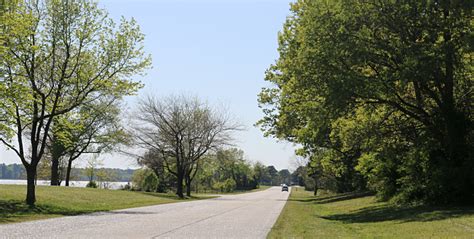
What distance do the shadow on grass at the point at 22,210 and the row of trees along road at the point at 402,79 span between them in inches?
518

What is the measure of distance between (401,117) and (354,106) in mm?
4383

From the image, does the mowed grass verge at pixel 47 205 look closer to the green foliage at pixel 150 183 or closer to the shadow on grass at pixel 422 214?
the shadow on grass at pixel 422 214

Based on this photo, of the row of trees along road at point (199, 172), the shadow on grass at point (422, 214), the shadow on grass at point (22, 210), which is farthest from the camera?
the row of trees along road at point (199, 172)

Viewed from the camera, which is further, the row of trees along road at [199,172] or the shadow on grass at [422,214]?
the row of trees along road at [199,172]

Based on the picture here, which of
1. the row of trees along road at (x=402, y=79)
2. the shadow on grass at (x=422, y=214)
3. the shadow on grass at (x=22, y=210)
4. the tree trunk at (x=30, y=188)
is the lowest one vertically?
the shadow on grass at (x=422, y=214)

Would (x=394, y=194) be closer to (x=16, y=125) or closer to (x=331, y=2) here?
(x=331, y=2)

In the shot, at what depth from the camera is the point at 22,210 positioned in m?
24.0

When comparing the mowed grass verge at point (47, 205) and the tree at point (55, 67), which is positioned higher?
the tree at point (55, 67)

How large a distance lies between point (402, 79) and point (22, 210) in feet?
60.2

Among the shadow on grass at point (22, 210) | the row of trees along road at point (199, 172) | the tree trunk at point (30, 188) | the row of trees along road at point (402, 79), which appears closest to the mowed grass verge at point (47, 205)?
the shadow on grass at point (22, 210)

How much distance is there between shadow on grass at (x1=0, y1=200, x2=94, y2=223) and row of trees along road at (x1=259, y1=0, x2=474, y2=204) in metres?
13.2

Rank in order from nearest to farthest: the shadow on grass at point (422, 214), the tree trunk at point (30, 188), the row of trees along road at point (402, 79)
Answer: the shadow on grass at point (422, 214), the row of trees along road at point (402, 79), the tree trunk at point (30, 188)

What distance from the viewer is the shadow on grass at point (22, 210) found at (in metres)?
21.7

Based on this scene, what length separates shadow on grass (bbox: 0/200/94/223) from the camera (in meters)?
21.7
